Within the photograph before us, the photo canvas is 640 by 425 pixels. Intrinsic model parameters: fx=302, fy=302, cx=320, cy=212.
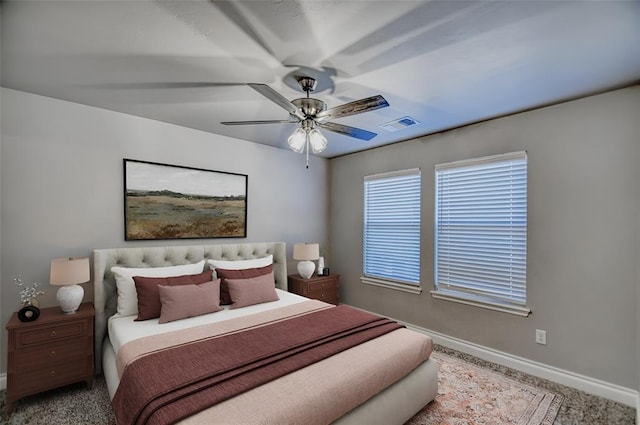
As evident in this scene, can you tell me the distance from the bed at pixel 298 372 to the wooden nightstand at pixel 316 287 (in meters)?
0.62

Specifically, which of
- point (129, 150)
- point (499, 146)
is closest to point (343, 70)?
point (499, 146)

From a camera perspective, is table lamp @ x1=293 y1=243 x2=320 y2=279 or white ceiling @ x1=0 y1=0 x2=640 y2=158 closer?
white ceiling @ x1=0 y1=0 x2=640 y2=158

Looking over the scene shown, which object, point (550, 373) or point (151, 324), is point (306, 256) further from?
point (550, 373)

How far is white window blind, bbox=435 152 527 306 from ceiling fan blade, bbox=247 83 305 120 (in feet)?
6.98

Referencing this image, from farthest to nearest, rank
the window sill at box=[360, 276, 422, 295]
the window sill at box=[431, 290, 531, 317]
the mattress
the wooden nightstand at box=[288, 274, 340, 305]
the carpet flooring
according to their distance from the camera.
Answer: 1. the wooden nightstand at box=[288, 274, 340, 305]
2. the window sill at box=[360, 276, 422, 295]
3. the window sill at box=[431, 290, 531, 317]
4. the carpet flooring
5. the mattress

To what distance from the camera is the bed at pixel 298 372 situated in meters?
1.50

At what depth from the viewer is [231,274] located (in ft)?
10.6

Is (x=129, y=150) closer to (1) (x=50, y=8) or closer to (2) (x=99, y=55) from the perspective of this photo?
(2) (x=99, y=55)

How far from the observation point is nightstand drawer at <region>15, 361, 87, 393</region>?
2271 mm

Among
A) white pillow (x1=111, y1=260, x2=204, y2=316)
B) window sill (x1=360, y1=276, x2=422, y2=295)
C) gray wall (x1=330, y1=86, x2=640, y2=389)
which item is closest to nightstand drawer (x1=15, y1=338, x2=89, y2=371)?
white pillow (x1=111, y1=260, x2=204, y2=316)

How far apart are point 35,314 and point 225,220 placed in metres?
1.91

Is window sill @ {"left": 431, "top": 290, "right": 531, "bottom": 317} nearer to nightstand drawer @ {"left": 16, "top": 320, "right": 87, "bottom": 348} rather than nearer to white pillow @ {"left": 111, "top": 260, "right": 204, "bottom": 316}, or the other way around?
white pillow @ {"left": 111, "top": 260, "right": 204, "bottom": 316}

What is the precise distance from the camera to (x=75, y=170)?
2.82 metres

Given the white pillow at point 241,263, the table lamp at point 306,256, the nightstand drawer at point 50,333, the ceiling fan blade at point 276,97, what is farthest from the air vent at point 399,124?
the nightstand drawer at point 50,333
